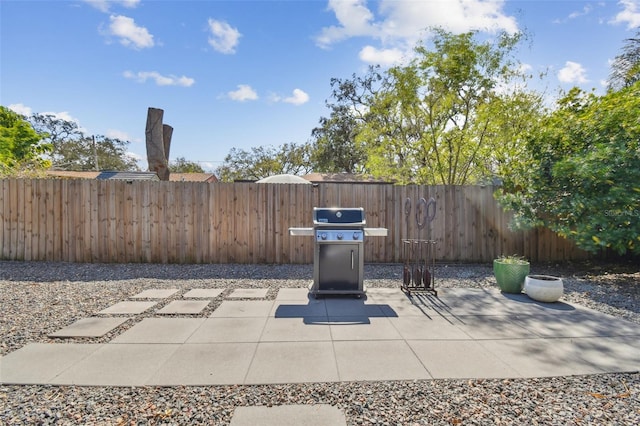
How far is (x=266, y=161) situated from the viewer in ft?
85.0

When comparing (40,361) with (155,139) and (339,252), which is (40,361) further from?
(155,139)

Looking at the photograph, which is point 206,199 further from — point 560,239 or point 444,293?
point 560,239

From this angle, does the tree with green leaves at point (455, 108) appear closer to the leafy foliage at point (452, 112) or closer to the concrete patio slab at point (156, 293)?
the leafy foliage at point (452, 112)

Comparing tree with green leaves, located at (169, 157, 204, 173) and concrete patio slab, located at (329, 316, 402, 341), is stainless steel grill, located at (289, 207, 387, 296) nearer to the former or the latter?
concrete patio slab, located at (329, 316, 402, 341)

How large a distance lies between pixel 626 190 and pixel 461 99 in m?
4.44

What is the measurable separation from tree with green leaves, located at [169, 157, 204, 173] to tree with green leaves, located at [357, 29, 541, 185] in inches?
1079

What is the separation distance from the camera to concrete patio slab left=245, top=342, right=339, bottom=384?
7.13 ft

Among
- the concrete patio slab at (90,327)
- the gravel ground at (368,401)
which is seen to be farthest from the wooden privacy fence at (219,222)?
the gravel ground at (368,401)

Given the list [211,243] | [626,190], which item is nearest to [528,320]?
[626,190]

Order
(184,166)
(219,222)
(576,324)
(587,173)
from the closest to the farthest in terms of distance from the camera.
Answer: (576,324), (587,173), (219,222), (184,166)

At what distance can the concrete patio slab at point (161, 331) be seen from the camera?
2852 mm

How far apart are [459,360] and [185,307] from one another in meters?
2.99

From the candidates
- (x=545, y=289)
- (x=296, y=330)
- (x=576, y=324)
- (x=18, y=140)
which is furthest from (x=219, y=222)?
(x=18, y=140)

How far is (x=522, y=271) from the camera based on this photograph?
14.7 feet
